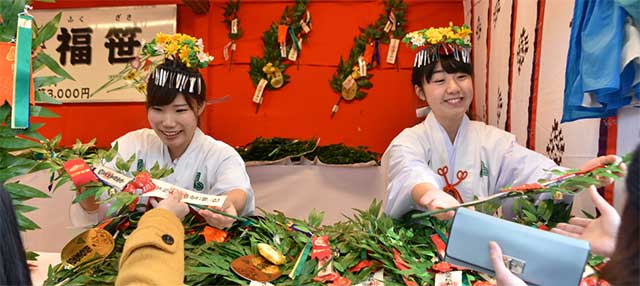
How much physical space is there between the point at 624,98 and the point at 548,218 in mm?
367

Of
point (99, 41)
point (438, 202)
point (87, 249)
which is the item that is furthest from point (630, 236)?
point (99, 41)

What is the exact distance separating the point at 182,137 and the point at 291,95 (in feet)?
5.21

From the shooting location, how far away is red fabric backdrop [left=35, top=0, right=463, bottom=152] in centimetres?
326

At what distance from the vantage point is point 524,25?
7.03 feet

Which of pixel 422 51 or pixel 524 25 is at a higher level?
pixel 524 25

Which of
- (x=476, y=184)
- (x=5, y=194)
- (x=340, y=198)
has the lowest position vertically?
(x=340, y=198)

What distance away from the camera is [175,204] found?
1188 mm

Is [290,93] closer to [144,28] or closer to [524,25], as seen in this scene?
[144,28]

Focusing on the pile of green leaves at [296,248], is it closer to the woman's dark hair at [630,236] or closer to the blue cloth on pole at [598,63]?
the blue cloth on pole at [598,63]

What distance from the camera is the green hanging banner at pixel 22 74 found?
3.60 feet

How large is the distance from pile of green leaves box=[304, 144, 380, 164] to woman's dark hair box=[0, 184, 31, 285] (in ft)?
7.84

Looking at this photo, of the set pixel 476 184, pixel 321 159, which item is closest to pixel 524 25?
pixel 476 184

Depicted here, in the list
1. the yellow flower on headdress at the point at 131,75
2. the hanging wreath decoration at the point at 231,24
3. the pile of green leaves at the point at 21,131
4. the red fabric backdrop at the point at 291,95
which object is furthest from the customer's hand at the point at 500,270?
the hanging wreath decoration at the point at 231,24

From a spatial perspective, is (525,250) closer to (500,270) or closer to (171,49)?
(500,270)
